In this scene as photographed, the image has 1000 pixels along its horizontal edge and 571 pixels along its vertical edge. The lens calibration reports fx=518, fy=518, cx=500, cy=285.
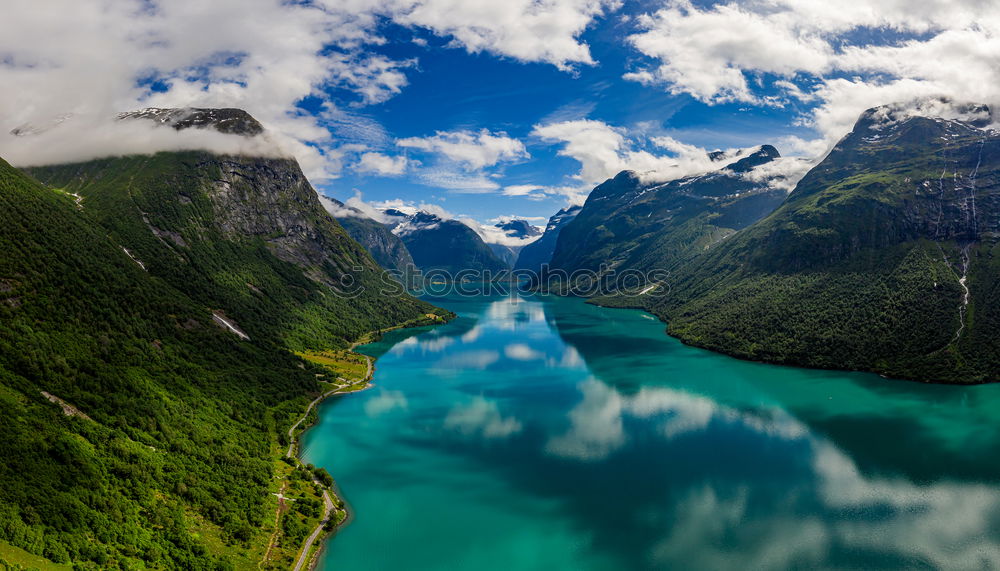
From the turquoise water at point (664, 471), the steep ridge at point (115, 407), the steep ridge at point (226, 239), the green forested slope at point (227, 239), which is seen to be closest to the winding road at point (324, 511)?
the turquoise water at point (664, 471)

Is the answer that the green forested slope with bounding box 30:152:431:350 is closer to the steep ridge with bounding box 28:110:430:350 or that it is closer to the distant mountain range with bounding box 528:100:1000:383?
the steep ridge with bounding box 28:110:430:350

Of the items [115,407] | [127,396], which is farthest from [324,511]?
[127,396]

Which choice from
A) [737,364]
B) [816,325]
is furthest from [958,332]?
[737,364]

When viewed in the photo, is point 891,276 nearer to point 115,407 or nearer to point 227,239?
point 115,407

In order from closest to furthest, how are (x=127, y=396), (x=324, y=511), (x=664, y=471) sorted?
1. (x=324, y=511)
2. (x=127, y=396)
3. (x=664, y=471)

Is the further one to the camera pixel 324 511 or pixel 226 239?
pixel 226 239

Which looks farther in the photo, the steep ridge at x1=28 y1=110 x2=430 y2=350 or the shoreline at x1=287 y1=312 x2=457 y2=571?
the steep ridge at x1=28 y1=110 x2=430 y2=350

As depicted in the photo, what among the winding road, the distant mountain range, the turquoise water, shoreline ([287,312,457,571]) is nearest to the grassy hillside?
the winding road
